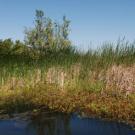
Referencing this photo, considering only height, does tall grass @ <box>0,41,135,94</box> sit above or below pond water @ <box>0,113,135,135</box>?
above

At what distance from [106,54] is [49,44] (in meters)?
15.2

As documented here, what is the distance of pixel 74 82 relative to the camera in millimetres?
14758

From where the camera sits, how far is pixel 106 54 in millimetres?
16203

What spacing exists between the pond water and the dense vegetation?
674 mm

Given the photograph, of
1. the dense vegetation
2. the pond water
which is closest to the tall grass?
the dense vegetation

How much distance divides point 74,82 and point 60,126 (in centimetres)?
433

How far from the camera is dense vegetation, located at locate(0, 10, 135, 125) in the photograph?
40.0 feet

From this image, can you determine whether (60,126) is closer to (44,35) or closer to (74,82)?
(74,82)

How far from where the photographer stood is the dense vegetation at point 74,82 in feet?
40.0

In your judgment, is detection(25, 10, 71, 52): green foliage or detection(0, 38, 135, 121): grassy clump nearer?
detection(0, 38, 135, 121): grassy clump

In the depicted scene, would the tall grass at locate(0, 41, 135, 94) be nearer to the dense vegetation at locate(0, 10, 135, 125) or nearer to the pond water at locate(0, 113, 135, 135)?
the dense vegetation at locate(0, 10, 135, 125)

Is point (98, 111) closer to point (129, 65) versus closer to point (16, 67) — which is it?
point (129, 65)

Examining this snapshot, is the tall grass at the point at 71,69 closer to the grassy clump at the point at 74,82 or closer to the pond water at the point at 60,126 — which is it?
the grassy clump at the point at 74,82

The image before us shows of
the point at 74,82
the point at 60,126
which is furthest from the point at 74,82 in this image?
the point at 60,126
